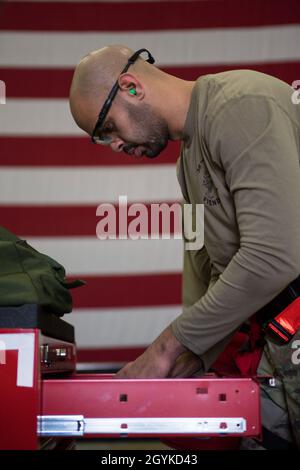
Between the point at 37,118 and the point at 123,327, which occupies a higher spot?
the point at 37,118

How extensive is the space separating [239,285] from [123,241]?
144 cm

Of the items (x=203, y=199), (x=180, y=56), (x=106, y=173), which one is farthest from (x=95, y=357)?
(x=203, y=199)

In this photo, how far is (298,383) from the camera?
1.13 m

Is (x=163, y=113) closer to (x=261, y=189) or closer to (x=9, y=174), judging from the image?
(x=261, y=189)

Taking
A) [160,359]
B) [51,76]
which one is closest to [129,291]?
[51,76]

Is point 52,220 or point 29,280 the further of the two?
point 52,220

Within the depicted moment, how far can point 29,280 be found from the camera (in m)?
1.07

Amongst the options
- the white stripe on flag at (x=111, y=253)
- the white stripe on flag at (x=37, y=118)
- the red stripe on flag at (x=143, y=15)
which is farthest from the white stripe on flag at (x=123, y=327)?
the red stripe on flag at (x=143, y=15)

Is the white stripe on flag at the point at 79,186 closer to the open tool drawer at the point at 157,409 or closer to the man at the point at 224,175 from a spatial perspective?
the man at the point at 224,175

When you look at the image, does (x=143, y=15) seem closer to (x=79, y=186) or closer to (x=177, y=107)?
(x=79, y=186)

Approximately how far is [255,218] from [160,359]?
293 mm

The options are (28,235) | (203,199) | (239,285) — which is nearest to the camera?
(239,285)

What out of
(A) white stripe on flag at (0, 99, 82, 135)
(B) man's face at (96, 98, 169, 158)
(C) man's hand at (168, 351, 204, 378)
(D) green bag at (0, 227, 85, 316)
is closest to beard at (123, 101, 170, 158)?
(B) man's face at (96, 98, 169, 158)
